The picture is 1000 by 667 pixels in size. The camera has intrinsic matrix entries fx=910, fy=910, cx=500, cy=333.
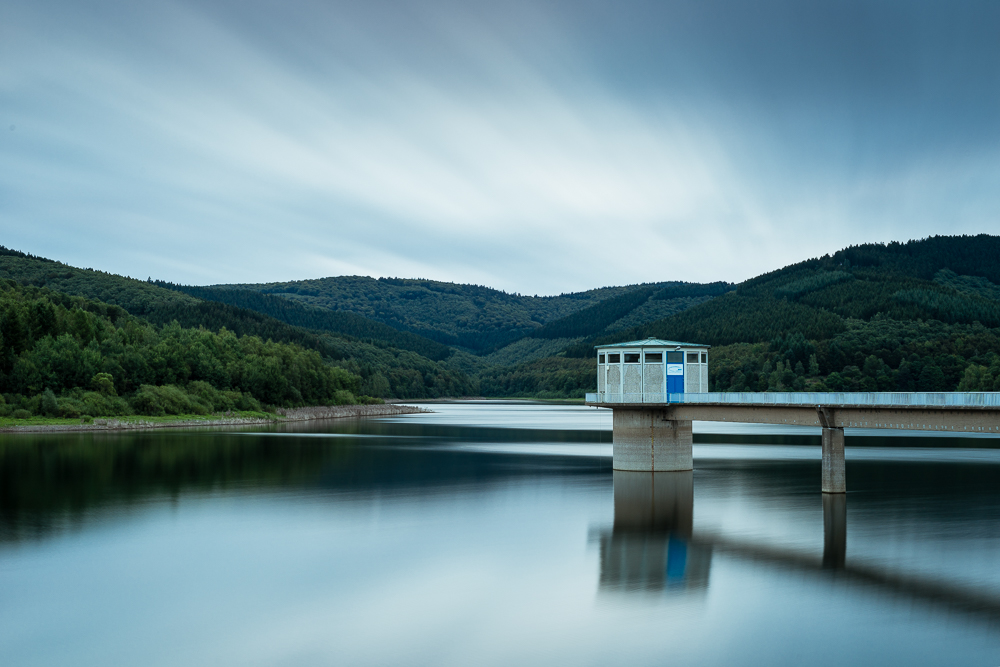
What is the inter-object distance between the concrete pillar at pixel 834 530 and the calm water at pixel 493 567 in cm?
17

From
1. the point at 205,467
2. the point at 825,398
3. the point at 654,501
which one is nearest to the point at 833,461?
the point at 825,398

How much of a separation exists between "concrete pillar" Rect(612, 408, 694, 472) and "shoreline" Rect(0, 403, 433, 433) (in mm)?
61505

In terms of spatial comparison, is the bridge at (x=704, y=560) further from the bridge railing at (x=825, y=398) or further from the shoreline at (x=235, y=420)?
the shoreline at (x=235, y=420)

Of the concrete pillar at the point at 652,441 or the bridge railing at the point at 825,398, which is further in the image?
the concrete pillar at the point at 652,441

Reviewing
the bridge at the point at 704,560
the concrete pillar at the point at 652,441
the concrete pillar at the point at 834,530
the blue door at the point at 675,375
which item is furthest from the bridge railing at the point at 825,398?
the bridge at the point at 704,560

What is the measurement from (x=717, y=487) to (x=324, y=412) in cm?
10078

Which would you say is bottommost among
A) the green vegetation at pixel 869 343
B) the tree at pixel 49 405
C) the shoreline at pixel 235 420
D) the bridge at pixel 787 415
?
the shoreline at pixel 235 420

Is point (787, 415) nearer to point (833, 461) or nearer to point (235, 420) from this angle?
point (833, 461)

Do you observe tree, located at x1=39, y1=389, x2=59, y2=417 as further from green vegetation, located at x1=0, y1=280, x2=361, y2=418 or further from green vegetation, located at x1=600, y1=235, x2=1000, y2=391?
green vegetation, located at x1=600, y1=235, x2=1000, y2=391

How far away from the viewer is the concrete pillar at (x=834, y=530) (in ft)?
92.2

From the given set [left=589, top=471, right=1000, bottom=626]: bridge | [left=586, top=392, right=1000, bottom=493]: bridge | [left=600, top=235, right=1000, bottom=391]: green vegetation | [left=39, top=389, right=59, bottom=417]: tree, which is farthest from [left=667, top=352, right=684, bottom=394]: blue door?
[left=600, top=235, right=1000, bottom=391]: green vegetation

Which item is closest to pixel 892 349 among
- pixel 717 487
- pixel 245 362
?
pixel 245 362

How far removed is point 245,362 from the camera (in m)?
129

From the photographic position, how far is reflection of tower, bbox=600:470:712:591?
25672mm
